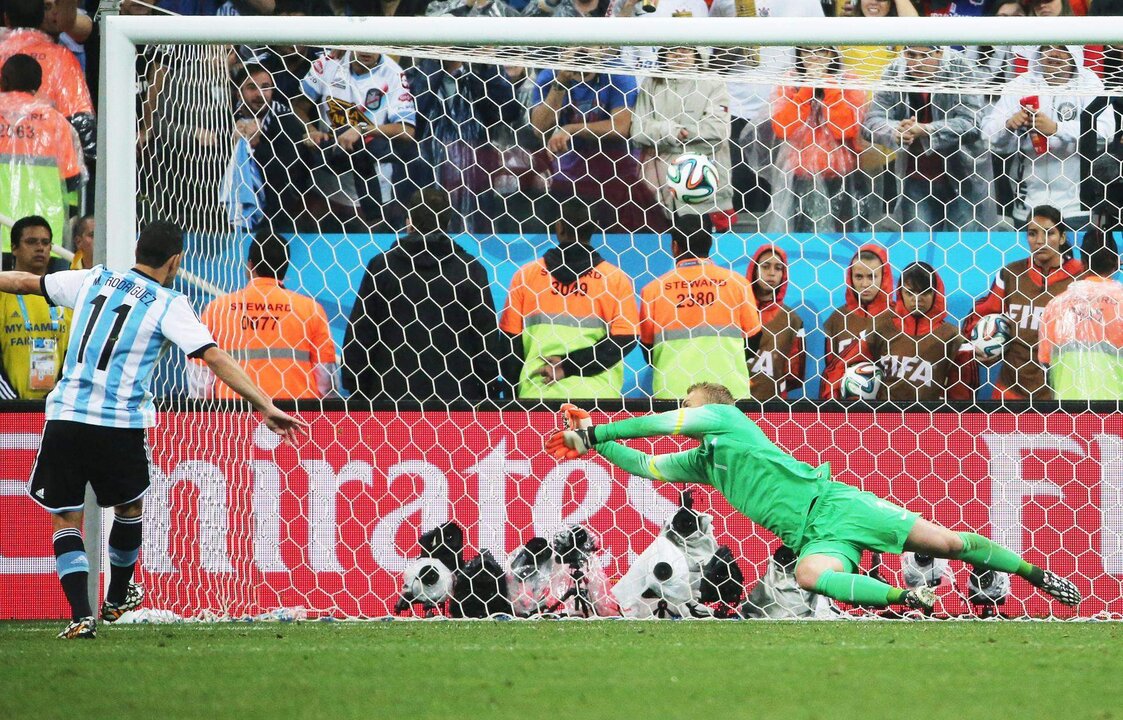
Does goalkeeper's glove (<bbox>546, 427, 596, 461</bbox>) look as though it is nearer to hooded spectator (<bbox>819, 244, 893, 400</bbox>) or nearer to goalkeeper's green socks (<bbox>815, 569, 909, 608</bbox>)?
goalkeeper's green socks (<bbox>815, 569, 909, 608</bbox>)

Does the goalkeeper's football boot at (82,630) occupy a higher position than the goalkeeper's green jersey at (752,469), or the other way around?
the goalkeeper's green jersey at (752,469)

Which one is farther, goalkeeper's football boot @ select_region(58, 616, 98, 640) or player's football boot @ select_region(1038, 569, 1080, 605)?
player's football boot @ select_region(1038, 569, 1080, 605)

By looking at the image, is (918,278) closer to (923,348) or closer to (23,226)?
(923,348)

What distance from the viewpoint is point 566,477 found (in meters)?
Result: 6.99

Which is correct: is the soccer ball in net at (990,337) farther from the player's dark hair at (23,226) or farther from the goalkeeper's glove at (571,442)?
the player's dark hair at (23,226)

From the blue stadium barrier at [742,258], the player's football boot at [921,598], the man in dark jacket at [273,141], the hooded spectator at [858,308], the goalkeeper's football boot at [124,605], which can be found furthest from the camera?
the blue stadium barrier at [742,258]

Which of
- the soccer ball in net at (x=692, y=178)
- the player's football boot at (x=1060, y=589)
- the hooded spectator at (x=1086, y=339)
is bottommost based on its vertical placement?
the player's football boot at (x=1060, y=589)

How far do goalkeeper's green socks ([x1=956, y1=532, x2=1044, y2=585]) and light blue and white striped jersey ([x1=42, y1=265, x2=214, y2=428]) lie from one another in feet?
10.2

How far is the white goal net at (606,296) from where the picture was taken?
686 centimetres

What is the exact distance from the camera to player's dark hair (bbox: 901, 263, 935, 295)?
7.81m

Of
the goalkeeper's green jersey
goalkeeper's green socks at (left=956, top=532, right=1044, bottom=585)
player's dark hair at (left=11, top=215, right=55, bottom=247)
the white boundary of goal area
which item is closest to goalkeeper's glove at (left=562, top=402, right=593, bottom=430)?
the goalkeeper's green jersey

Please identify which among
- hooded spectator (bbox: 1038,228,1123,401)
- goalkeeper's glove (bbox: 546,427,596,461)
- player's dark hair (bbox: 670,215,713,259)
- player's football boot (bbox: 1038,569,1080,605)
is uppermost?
player's dark hair (bbox: 670,215,713,259)

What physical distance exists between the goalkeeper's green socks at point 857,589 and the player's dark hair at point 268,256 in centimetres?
352

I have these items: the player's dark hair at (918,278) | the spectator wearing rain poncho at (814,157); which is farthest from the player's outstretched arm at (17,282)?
the player's dark hair at (918,278)
